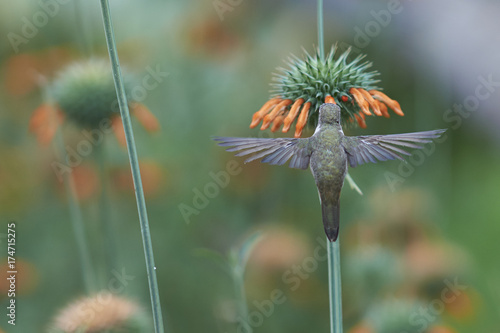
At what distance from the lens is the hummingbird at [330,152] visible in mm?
1045

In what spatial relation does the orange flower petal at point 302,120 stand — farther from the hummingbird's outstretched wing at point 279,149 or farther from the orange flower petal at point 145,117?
the orange flower petal at point 145,117

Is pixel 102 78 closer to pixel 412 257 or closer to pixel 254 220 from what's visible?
pixel 254 220

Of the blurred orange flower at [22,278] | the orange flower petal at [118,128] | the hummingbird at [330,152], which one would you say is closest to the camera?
the hummingbird at [330,152]

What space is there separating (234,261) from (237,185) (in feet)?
4.38

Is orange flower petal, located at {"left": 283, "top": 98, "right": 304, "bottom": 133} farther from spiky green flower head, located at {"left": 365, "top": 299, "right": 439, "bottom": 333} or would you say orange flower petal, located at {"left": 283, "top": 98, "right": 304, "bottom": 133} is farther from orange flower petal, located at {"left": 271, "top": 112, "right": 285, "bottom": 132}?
spiky green flower head, located at {"left": 365, "top": 299, "right": 439, "bottom": 333}

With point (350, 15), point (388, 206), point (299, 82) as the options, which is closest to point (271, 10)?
point (350, 15)

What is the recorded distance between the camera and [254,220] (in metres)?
2.64

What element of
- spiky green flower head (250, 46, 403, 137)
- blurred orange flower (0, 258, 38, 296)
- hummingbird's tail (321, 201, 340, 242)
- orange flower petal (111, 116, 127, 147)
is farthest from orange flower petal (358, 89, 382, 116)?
blurred orange flower (0, 258, 38, 296)

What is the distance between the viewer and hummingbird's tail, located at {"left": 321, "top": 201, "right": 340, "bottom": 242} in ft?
3.37

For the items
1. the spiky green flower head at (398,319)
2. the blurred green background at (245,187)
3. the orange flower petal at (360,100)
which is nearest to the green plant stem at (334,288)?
the orange flower petal at (360,100)

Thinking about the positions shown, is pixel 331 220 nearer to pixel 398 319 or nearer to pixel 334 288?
pixel 334 288

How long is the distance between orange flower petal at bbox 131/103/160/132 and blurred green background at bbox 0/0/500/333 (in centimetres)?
29

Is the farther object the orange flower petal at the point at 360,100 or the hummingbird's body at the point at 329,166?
the orange flower petal at the point at 360,100

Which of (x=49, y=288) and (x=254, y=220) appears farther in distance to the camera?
(x=254, y=220)
